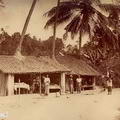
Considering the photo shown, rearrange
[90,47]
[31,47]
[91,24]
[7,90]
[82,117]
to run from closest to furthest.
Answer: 1. [82,117]
2. [7,90]
3. [91,24]
4. [90,47]
5. [31,47]

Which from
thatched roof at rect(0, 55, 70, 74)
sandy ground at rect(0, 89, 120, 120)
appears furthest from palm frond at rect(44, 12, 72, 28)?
sandy ground at rect(0, 89, 120, 120)

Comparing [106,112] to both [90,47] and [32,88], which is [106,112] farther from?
[90,47]

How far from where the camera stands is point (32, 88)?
14672 mm

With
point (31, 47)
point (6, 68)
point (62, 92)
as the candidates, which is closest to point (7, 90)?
point (6, 68)

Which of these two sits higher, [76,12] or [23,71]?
[76,12]

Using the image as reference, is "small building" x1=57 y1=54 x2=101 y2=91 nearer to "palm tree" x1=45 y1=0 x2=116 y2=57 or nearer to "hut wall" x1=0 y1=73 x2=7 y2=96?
"palm tree" x1=45 y1=0 x2=116 y2=57

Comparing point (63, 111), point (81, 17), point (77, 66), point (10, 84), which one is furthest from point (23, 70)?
Result: point (63, 111)

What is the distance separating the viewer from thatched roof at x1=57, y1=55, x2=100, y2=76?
16156 mm

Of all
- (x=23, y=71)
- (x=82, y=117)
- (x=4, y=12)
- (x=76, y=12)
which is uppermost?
(x=76, y=12)

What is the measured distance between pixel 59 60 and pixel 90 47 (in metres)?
2.09

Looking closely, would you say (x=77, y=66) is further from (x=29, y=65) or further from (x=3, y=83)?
(x=3, y=83)

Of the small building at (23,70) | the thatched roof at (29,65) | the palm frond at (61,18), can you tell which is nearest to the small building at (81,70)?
the small building at (23,70)

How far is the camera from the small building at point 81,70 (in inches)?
633

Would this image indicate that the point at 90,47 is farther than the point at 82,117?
Yes
